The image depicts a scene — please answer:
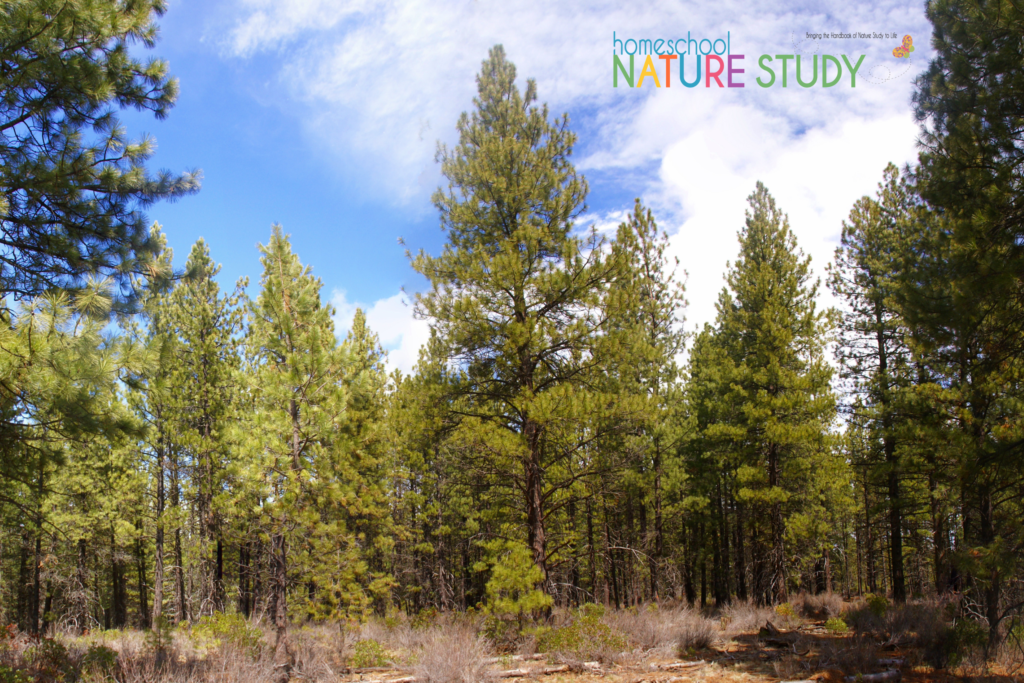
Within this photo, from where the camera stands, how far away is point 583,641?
8.81 metres

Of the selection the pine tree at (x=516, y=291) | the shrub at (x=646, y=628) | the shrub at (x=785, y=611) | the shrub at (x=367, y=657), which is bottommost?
the shrub at (x=785, y=611)

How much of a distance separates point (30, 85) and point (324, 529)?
305 inches

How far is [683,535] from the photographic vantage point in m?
26.8

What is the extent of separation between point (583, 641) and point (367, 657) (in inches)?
150

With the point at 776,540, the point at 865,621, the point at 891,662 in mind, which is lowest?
the point at 865,621

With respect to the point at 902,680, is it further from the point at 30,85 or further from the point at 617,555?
the point at 617,555

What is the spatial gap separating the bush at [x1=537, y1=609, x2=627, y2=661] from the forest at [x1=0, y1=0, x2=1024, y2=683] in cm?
11

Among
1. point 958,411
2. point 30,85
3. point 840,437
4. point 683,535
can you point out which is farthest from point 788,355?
point 30,85

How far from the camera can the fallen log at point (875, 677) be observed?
731cm

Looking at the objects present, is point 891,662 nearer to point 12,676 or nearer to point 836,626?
point 836,626

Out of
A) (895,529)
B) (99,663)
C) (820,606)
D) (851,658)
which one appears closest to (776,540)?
(820,606)

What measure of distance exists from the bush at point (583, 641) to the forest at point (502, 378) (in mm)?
109

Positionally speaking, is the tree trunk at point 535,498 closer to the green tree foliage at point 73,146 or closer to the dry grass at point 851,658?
the dry grass at point 851,658

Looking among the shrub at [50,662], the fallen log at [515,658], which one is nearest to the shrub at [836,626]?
the fallen log at [515,658]
